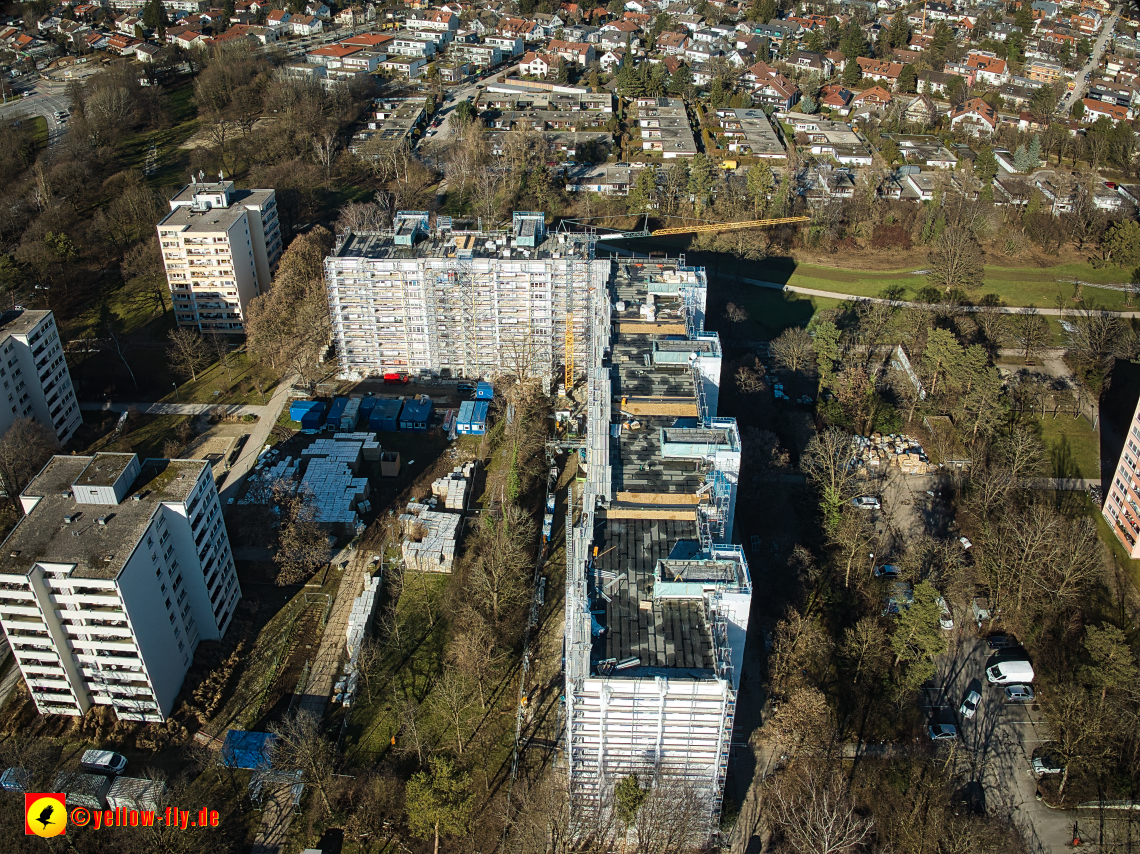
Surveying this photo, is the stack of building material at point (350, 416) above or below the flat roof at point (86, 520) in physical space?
below

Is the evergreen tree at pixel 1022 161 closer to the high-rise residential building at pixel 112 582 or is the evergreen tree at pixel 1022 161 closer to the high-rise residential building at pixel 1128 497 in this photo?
the high-rise residential building at pixel 1128 497

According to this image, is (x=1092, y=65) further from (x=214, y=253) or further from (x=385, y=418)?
(x=214, y=253)

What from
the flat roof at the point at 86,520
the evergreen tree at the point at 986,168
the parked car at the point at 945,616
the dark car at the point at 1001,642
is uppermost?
the flat roof at the point at 86,520

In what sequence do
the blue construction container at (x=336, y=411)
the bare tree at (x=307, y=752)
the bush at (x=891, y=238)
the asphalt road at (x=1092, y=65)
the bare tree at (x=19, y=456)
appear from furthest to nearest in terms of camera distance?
the asphalt road at (x=1092, y=65)
the bush at (x=891, y=238)
the blue construction container at (x=336, y=411)
the bare tree at (x=19, y=456)
the bare tree at (x=307, y=752)

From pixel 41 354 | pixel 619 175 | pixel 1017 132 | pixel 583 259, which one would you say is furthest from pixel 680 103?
pixel 41 354

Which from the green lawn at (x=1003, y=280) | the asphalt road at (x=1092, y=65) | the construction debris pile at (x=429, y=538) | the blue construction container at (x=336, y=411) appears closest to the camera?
the construction debris pile at (x=429, y=538)

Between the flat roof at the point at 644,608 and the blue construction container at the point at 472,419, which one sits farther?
the blue construction container at the point at 472,419

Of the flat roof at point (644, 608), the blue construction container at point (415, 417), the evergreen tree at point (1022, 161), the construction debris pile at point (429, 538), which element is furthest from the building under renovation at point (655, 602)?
the evergreen tree at point (1022, 161)
